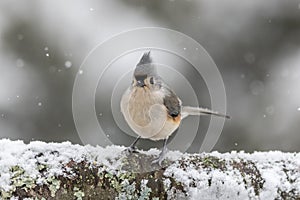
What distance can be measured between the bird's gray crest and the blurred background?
3.05 metres

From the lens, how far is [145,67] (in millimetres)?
2621

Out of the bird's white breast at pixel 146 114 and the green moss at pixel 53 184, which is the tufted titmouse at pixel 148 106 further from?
the green moss at pixel 53 184

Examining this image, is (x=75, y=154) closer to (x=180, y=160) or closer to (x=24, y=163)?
(x=24, y=163)

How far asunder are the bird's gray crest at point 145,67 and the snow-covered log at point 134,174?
0.43 m

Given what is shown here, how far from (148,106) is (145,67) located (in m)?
0.17

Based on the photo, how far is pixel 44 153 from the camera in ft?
7.02

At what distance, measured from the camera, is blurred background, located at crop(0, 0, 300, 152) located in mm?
5754

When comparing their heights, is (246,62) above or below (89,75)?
above

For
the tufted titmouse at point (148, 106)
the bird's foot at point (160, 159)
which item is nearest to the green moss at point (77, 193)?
the bird's foot at point (160, 159)

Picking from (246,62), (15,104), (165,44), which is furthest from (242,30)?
(15,104)

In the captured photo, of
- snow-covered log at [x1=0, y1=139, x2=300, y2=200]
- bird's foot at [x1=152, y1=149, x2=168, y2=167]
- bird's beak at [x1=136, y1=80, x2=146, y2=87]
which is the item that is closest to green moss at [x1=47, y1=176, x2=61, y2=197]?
snow-covered log at [x1=0, y1=139, x2=300, y2=200]

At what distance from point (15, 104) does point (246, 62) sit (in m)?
2.36

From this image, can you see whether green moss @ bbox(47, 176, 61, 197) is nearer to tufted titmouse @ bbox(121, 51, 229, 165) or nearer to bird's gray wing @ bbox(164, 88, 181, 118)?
tufted titmouse @ bbox(121, 51, 229, 165)

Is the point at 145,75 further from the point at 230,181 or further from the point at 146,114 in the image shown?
the point at 230,181
